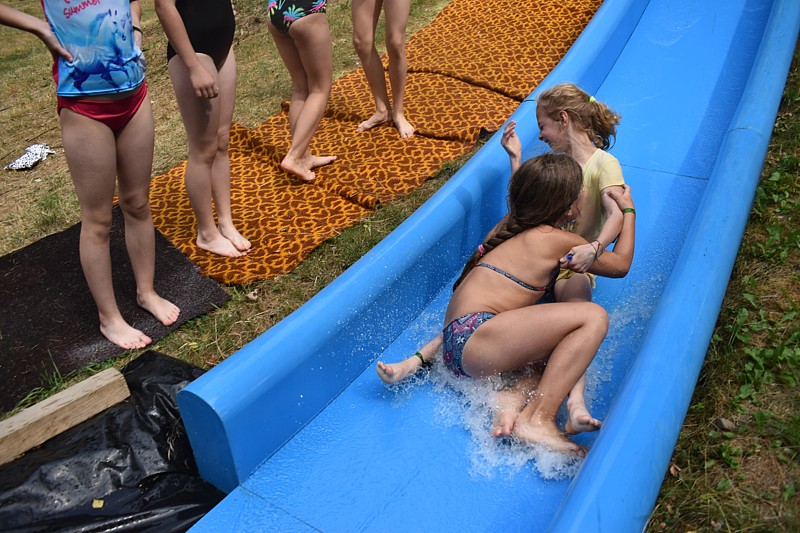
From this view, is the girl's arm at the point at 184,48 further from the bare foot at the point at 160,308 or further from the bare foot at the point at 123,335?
the bare foot at the point at 123,335

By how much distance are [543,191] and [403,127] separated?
80.5 inches

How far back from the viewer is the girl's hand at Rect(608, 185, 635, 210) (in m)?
2.66

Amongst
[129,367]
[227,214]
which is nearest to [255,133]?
[227,214]

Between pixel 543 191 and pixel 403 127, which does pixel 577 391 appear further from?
pixel 403 127

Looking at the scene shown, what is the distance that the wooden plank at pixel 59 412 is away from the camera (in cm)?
229

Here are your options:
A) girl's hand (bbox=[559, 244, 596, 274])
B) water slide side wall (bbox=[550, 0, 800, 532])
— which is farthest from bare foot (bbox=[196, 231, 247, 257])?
water slide side wall (bbox=[550, 0, 800, 532])

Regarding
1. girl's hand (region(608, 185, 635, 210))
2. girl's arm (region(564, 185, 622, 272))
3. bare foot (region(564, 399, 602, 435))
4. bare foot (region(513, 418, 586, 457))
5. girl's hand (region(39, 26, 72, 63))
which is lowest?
bare foot (region(513, 418, 586, 457))

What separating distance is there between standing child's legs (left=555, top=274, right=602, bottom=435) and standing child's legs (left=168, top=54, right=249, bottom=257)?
1543 millimetres

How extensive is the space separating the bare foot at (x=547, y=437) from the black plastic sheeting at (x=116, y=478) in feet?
3.05

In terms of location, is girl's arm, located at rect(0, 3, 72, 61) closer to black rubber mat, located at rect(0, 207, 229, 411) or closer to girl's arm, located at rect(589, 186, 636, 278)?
black rubber mat, located at rect(0, 207, 229, 411)

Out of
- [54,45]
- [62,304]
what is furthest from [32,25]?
[62,304]

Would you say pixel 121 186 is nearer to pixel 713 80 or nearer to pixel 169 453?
pixel 169 453

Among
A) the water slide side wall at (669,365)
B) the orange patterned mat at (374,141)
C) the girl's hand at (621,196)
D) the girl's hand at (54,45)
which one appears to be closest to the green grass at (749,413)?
the water slide side wall at (669,365)

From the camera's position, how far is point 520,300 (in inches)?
99.1
